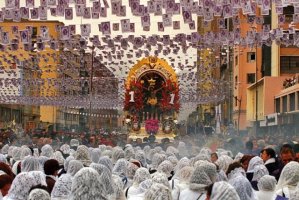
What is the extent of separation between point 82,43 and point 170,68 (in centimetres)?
2612

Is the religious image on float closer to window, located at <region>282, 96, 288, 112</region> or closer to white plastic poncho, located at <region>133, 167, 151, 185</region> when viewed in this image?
window, located at <region>282, 96, 288, 112</region>

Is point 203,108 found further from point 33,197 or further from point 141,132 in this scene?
point 33,197

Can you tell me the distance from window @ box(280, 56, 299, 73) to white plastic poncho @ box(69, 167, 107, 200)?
51.6 meters

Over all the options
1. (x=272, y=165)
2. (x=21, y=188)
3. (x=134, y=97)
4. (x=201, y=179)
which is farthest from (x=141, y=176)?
A: (x=134, y=97)

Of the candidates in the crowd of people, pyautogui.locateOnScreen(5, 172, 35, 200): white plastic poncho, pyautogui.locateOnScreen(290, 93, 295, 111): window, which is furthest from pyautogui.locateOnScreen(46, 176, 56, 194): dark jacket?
pyautogui.locateOnScreen(290, 93, 295, 111): window

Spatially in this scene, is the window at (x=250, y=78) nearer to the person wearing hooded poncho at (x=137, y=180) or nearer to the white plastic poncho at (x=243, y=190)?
the person wearing hooded poncho at (x=137, y=180)

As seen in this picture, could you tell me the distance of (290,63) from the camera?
58.4 meters

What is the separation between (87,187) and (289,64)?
173 ft

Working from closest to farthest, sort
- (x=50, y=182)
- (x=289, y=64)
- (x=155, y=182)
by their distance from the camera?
(x=155, y=182) → (x=50, y=182) → (x=289, y=64)

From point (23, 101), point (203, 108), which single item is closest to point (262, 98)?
point (23, 101)

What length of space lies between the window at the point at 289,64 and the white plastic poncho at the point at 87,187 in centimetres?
5159

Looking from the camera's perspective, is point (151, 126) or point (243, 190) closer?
point (243, 190)

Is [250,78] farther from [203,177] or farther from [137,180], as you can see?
[203,177]

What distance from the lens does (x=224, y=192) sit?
22.2ft
